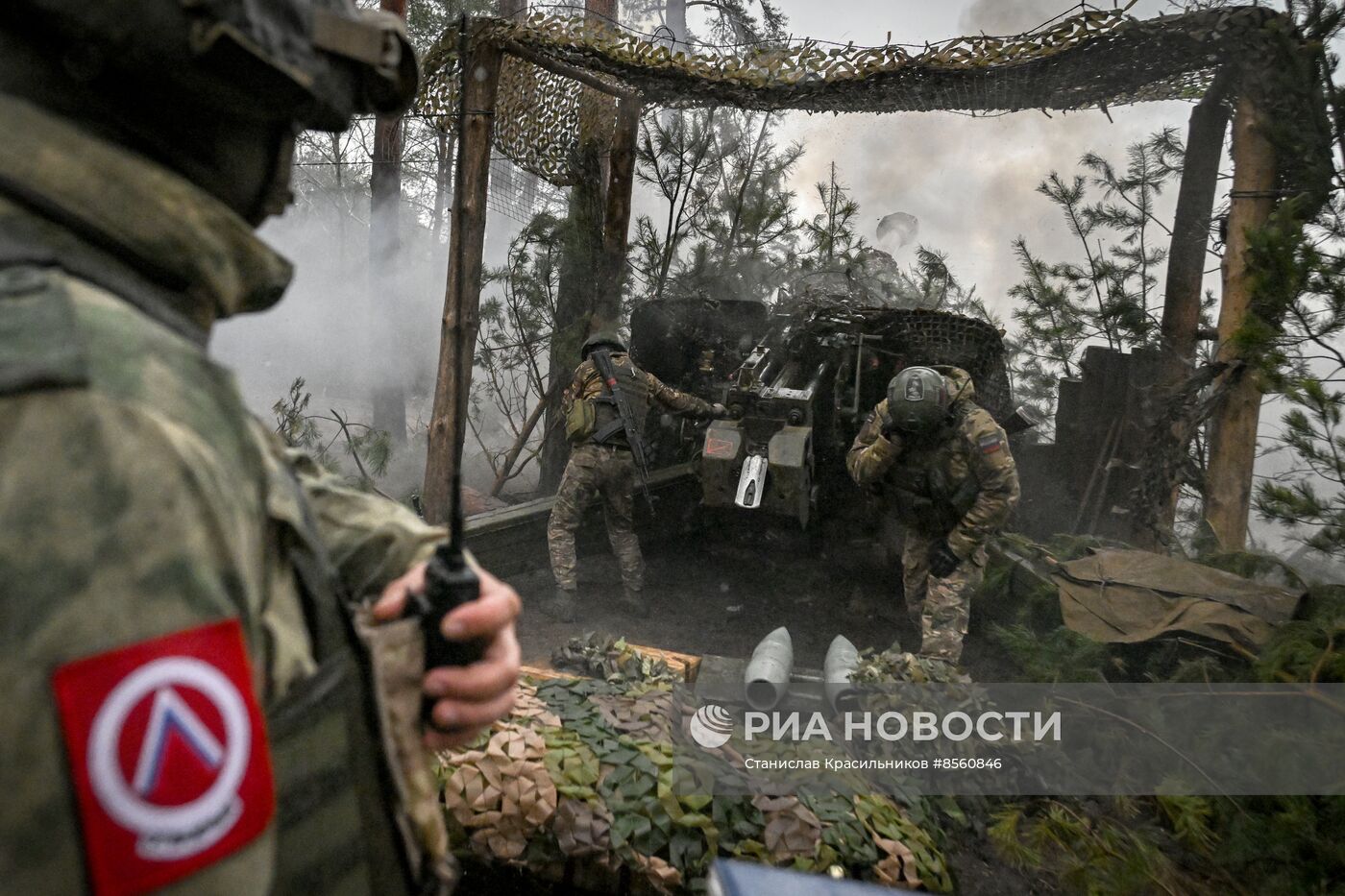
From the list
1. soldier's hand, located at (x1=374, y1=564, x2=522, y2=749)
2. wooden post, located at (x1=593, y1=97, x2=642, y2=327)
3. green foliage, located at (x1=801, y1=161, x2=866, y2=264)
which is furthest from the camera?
green foliage, located at (x1=801, y1=161, x2=866, y2=264)

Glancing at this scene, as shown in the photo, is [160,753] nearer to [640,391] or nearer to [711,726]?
[711,726]

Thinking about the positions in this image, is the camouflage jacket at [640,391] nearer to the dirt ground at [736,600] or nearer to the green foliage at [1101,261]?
the dirt ground at [736,600]

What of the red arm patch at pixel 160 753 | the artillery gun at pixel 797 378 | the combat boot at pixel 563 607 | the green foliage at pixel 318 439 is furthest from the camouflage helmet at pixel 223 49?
the green foliage at pixel 318 439

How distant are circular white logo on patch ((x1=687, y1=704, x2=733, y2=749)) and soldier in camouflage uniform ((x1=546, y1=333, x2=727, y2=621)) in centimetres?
267

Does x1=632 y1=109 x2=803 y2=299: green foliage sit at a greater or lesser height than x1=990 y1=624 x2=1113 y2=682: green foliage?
greater

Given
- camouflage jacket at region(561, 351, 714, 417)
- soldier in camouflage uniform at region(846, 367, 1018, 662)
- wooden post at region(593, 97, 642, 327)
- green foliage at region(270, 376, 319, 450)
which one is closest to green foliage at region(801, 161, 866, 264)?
wooden post at region(593, 97, 642, 327)

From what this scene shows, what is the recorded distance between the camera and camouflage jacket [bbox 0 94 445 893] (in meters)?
0.60

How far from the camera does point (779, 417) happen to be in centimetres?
634

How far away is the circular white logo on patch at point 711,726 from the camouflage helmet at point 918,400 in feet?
7.32

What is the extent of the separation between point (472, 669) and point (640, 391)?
225 inches

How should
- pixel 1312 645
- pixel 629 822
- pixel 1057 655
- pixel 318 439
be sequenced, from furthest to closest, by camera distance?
pixel 318 439 < pixel 1057 655 < pixel 1312 645 < pixel 629 822

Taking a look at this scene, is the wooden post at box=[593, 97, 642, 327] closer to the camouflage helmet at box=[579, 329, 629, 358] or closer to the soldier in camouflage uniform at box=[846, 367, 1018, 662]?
the camouflage helmet at box=[579, 329, 629, 358]

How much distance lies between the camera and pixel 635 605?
6531mm

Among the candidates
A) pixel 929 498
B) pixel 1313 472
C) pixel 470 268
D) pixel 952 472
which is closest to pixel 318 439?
pixel 470 268
